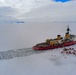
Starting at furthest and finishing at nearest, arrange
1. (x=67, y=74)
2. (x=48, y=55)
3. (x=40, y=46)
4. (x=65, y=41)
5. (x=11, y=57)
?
(x=65, y=41) → (x=40, y=46) → (x=48, y=55) → (x=11, y=57) → (x=67, y=74)

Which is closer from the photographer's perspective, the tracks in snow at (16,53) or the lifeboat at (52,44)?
the tracks in snow at (16,53)

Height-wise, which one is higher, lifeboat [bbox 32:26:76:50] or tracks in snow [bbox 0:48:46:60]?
lifeboat [bbox 32:26:76:50]

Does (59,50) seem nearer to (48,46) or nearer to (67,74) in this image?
(48,46)

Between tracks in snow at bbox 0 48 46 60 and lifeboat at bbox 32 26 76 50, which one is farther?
lifeboat at bbox 32 26 76 50

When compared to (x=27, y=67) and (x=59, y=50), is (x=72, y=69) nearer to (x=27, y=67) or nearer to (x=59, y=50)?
(x=27, y=67)

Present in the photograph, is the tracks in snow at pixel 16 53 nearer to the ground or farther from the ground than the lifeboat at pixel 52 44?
nearer to the ground

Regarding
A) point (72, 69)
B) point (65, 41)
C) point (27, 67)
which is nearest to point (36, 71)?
point (27, 67)

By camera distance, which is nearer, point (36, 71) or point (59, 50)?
point (36, 71)

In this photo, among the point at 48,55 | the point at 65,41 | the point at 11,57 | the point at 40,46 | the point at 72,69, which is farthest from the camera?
the point at 65,41

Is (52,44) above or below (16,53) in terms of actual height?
above

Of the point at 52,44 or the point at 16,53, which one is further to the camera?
the point at 52,44
